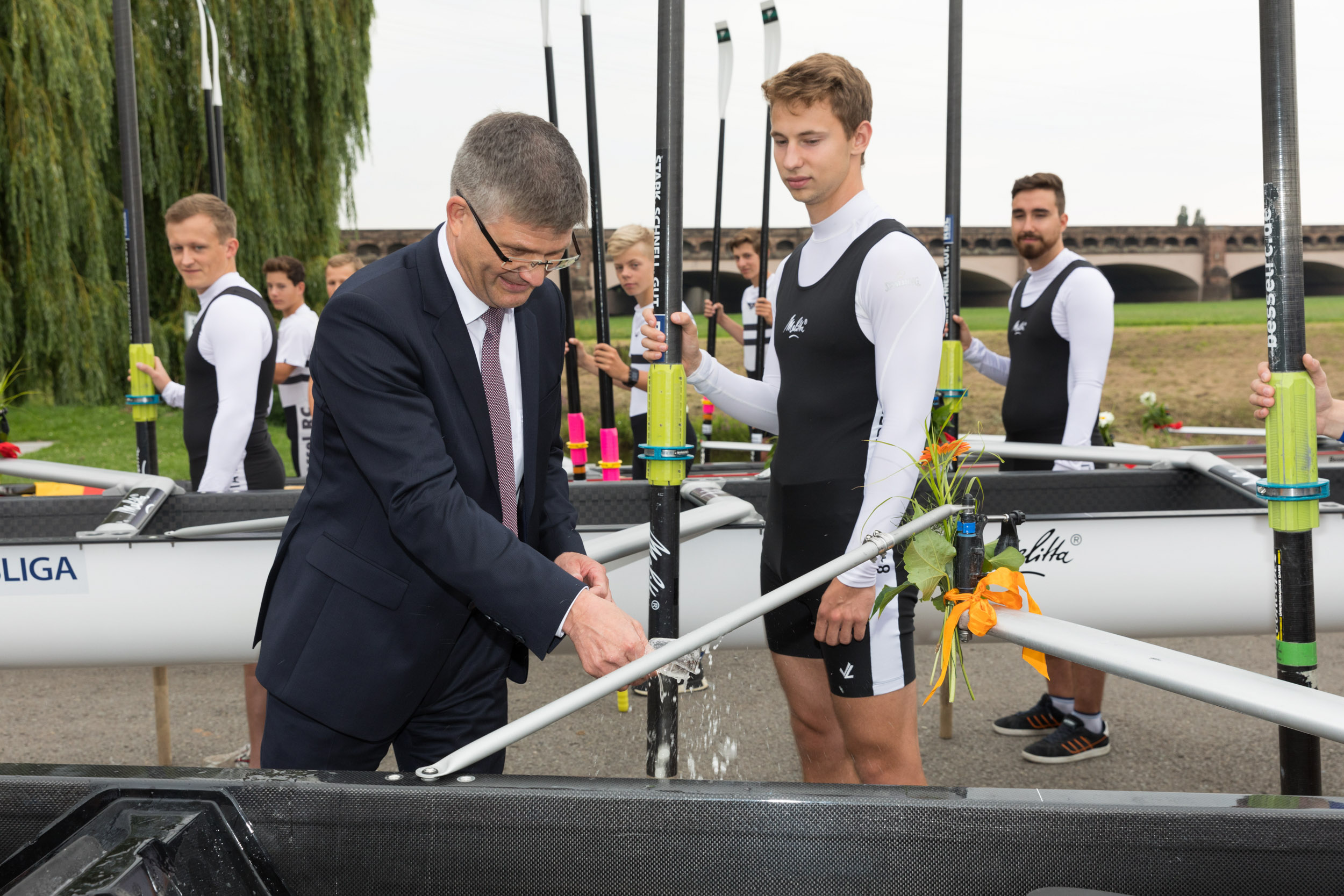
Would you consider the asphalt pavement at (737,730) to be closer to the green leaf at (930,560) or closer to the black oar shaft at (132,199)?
the black oar shaft at (132,199)

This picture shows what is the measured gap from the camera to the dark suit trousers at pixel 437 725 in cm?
161

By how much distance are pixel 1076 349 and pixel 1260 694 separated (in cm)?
253

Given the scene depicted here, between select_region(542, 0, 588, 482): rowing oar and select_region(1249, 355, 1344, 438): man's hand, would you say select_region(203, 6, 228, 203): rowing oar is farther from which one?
select_region(1249, 355, 1344, 438): man's hand

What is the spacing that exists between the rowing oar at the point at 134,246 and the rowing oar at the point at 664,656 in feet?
9.25

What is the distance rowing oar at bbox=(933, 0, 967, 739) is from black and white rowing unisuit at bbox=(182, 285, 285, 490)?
2335 mm

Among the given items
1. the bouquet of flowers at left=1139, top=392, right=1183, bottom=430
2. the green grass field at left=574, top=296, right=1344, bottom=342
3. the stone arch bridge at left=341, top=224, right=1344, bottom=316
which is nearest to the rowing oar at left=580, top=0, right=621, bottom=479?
the bouquet of flowers at left=1139, top=392, right=1183, bottom=430

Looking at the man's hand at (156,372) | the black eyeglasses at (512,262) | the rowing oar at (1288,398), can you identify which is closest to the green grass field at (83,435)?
the man's hand at (156,372)

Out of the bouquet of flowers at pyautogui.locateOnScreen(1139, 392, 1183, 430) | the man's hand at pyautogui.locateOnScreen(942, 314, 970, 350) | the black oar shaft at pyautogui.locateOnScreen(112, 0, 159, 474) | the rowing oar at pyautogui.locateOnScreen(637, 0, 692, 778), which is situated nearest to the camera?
the rowing oar at pyautogui.locateOnScreen(637, 0, 692, 778)

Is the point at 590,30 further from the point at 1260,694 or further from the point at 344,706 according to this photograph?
the point at 1260,694

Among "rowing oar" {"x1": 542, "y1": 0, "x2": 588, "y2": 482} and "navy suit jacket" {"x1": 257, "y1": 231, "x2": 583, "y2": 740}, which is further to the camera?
"rowing oar" {"x1": 542, "y1": 0, "x2": 588, "y2": 482}

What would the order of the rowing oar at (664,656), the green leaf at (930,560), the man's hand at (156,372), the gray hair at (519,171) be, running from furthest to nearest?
the man's hand at (156,372) < the green leaf at (930,560) < the gray hair at (519,171) < the rowing oar at (664,656)

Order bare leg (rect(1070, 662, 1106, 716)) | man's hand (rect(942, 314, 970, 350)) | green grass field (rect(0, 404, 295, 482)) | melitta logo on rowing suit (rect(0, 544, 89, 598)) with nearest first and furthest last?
melitta logo on rowing suit (rect(0, 544, 89, 598))
bare leg (rect(1070, 662, 1106, 716))
man's hand (rect(942, 314, 970, 350))
green grass field (rect(0, 404, 295, 482))

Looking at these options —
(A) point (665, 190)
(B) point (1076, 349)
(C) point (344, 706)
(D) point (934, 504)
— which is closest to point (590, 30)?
(B) point (1076, 349)

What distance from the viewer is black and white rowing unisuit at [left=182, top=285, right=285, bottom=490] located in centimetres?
340
